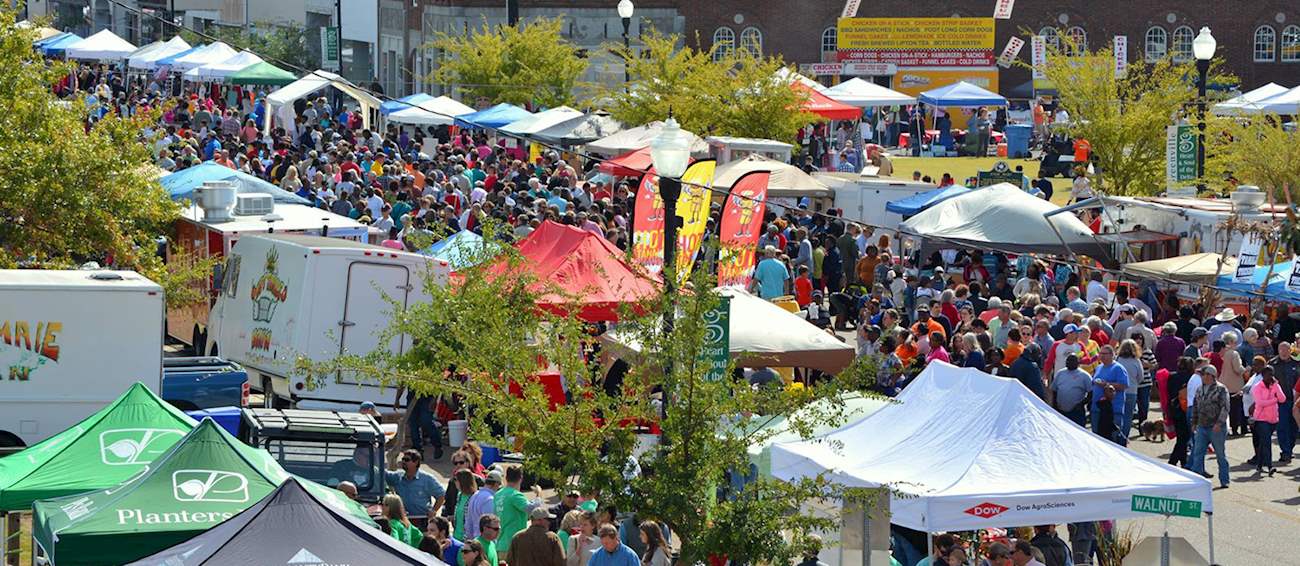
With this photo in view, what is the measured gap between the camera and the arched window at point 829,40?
6907 cm

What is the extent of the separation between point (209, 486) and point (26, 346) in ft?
16.8

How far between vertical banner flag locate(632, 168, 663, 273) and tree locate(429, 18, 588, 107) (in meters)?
27.9

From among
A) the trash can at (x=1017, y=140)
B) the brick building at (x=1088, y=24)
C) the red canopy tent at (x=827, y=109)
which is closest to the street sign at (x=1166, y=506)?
the red canopy tent at (x=827, y=109)

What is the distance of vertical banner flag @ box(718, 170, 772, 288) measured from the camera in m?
20.3

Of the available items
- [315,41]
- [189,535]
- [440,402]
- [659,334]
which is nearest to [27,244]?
[440,402]

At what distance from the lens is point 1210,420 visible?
1784cm

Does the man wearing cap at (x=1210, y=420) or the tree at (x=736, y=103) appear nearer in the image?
the man wearing cap at (x=1210, y=420)

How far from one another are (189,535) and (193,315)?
1223cm

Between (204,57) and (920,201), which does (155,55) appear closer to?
(204,57)

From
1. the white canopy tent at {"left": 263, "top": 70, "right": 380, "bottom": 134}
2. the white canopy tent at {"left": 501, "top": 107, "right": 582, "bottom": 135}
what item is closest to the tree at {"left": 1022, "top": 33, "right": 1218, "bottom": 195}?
the white canopy tent at {"left": 501, "top": 107, "right": 582, "bottom": 135}

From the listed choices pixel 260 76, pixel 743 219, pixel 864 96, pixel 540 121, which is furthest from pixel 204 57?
pixel 743 219

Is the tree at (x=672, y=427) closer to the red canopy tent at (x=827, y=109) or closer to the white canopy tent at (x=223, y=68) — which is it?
the red canopy tent at (x=827, y=109)

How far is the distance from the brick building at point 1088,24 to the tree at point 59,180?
49326mm

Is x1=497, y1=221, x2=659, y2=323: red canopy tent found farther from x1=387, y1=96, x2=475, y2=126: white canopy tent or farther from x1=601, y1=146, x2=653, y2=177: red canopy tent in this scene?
x1=387, y1=96, x2=475, y2=126: white canopy tent
